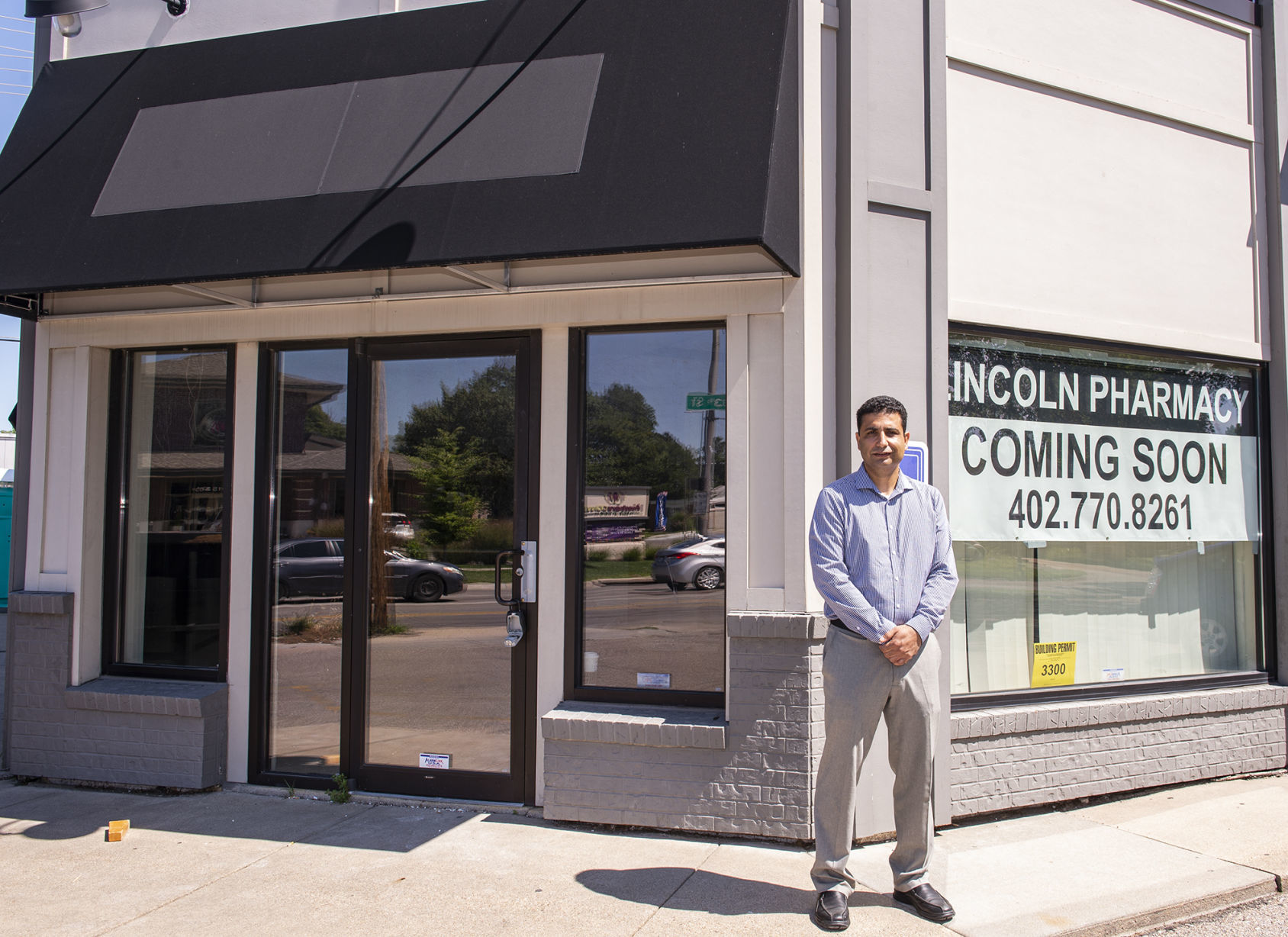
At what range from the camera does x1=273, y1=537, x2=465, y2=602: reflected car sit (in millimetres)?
5449

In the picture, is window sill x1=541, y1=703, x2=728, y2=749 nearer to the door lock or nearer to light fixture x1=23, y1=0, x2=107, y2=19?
the door lock

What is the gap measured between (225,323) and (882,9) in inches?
164

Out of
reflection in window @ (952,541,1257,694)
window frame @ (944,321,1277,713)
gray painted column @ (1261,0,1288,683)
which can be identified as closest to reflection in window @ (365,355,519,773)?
window frame @ (944,321,1277,713)

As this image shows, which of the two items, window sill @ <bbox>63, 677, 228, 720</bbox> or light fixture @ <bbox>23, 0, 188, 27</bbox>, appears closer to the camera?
window sill @ <bbox>63, 677, 228, 720</bbox>

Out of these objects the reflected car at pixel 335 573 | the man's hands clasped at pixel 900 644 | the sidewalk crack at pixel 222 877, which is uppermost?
the reflected car at pixel 335 573

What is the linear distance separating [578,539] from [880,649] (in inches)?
76.3

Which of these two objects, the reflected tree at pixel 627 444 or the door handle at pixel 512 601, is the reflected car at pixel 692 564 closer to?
the reflected tree at pixel 627 444

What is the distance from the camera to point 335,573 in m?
5.56

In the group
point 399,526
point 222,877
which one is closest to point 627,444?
point 399,526

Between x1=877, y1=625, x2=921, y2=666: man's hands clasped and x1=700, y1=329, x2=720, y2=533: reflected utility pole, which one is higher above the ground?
x1=700, y1=329, x2=720, y2=533: reflected utility pole

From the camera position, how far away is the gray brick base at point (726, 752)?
181 inches

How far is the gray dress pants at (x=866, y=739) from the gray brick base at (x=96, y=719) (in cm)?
366

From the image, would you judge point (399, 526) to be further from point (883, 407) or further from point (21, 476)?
point (883, 407)

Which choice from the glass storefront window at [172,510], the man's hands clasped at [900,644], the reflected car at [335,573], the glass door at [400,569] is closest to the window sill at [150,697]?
the glass storefront window at [172,510]
